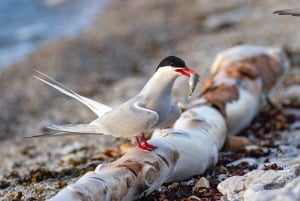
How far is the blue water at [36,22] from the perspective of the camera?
549 inches

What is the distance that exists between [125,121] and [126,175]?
0.96 feet

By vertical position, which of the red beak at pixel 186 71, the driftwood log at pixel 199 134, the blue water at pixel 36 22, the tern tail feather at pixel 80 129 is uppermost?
the red beak at pixel 186 71

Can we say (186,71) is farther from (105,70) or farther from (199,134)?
(105,70)

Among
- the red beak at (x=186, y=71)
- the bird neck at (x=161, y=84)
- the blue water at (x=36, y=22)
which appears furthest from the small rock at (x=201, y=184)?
the blue water at (x=36, y=22)

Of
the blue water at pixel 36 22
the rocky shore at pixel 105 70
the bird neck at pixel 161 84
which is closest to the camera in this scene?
the bird neck at pixel 161 84

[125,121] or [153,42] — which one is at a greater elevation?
[125,121]

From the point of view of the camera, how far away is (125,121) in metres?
3.63

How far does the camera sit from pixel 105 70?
10023mm

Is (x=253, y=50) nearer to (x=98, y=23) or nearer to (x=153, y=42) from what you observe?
(x=153, y=42)

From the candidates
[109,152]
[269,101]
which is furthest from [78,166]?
[269,101]

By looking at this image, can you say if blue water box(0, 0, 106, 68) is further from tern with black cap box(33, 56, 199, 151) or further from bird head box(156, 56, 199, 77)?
bird head box(156, 56, 199, 77)

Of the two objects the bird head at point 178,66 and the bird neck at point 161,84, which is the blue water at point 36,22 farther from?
the bird head at point 178,66

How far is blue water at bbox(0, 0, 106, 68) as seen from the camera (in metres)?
13.9

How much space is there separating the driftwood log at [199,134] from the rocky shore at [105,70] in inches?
6.7
